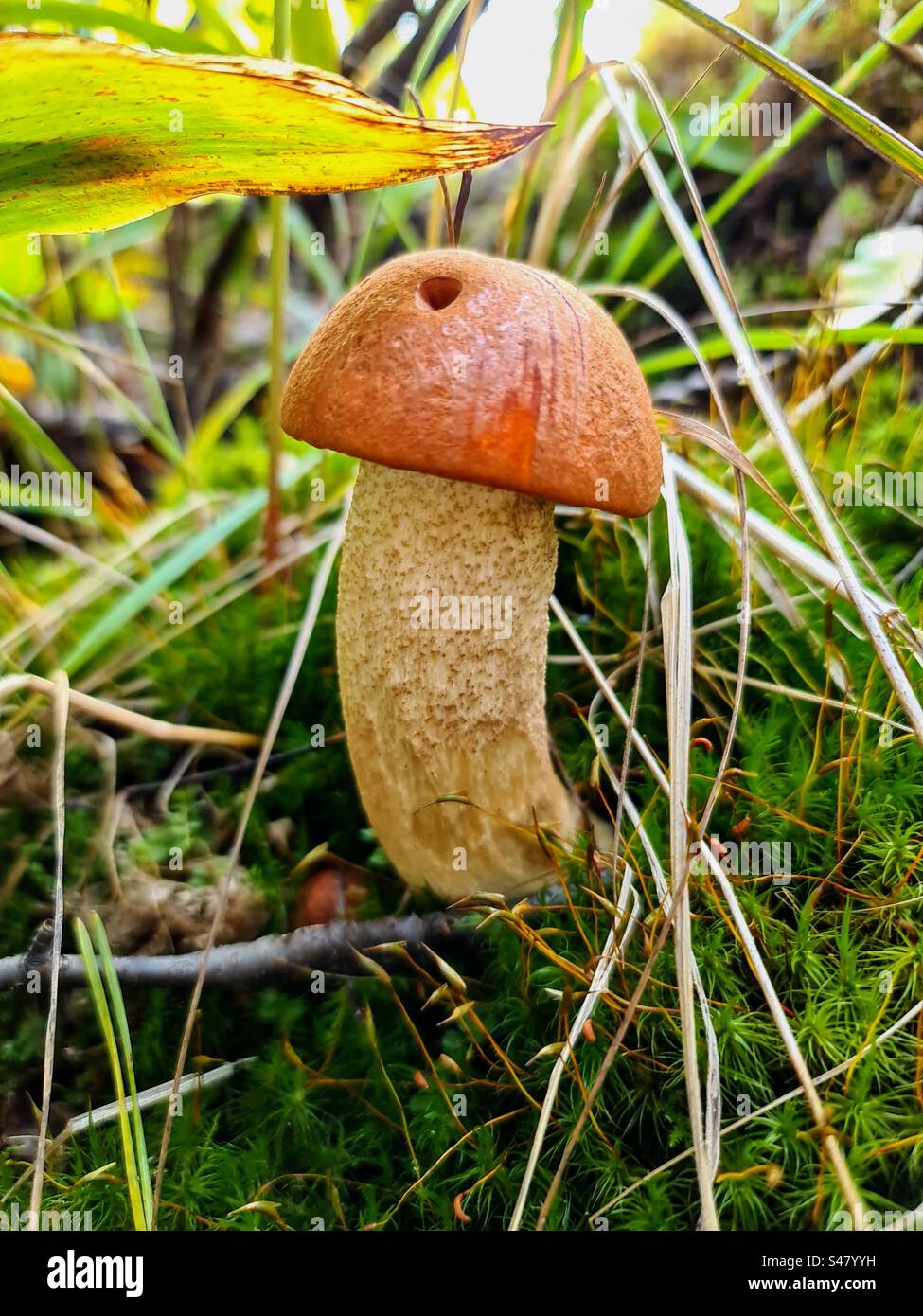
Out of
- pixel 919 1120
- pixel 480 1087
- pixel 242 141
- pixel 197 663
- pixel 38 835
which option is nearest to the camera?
pixel 242 141

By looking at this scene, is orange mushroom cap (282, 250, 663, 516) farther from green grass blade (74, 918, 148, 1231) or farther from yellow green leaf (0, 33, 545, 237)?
Answer: green grass blade (74, 918, 148, 1231)

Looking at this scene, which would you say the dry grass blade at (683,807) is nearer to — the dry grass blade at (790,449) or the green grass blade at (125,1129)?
the dry grass blade at (790,449)

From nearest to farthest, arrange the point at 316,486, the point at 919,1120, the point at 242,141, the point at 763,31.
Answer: the point at 242,141
the point at 919,1120
the point at 316,486
the point at 763,31

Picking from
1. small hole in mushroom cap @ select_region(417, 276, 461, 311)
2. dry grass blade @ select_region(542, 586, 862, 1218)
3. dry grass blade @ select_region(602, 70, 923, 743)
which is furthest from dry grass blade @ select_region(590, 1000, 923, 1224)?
small hole in mushroom cap @ select_region(417, 276, 461, 311)

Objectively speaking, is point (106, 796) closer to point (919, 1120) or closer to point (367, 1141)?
point (367, 1141)

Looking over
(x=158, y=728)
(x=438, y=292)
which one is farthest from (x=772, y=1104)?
(x=158, y=728)

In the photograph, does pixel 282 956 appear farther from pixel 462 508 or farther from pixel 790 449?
pixel 790 449
